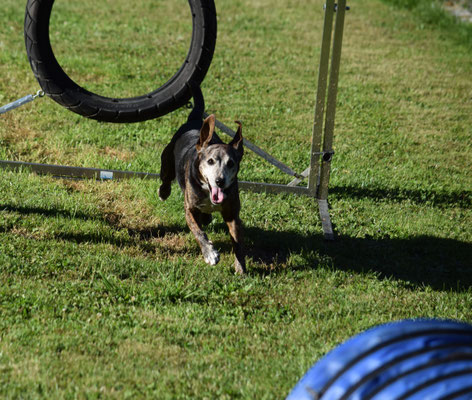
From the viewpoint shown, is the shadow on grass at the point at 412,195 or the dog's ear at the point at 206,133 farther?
the shadow on grass at the point at 412,195

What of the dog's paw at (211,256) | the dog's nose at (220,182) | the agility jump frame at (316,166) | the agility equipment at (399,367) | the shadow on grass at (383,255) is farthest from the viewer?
the agility jump frame at (316,166)

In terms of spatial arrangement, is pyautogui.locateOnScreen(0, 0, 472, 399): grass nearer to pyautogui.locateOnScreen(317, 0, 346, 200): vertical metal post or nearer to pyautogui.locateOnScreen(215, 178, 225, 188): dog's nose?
pyautogui.locateOnScreen(317, 0, 346, 200): vertical metal post

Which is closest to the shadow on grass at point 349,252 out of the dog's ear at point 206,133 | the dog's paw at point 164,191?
the dog's paw at point 164,191

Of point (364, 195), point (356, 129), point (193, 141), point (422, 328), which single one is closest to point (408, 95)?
point (356, 129)

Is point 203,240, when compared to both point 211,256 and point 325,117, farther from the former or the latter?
point 325,117

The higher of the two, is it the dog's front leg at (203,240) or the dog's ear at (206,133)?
the dog's ear at (206,133)

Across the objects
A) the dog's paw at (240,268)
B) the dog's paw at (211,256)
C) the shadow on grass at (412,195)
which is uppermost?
the dog's paw at (211,256)

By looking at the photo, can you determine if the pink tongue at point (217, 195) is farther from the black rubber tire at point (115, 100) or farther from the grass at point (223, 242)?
the black rubber tire at point (115, 100)

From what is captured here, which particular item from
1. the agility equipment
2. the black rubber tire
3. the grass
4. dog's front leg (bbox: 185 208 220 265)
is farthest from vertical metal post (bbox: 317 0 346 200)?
the agility equipment

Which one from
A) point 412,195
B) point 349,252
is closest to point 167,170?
point 349,252

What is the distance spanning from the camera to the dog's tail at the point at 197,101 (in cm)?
536

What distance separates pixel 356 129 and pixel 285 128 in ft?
3.38

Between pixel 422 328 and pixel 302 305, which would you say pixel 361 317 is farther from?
pixel 422 328

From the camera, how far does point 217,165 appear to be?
14.8 ft
